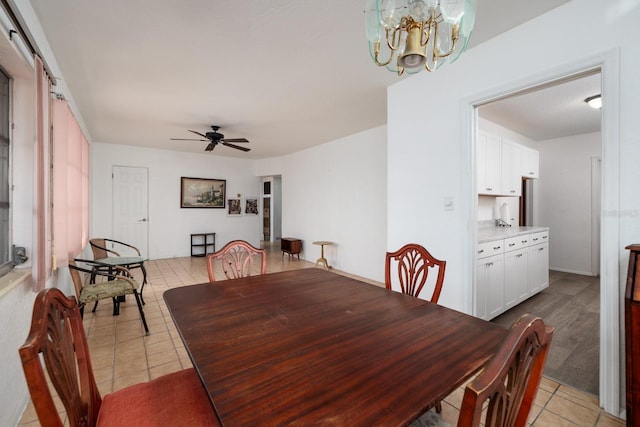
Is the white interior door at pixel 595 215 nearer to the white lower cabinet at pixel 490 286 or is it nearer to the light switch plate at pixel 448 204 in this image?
the white lower cabinet at pixel 490 286

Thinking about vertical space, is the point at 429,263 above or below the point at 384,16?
below

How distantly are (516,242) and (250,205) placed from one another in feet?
20.8

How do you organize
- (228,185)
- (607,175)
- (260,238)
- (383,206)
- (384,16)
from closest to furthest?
(384,16) < (607,175) < (383,206) < (228,185) < (260,238)

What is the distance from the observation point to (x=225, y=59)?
8.60 ft

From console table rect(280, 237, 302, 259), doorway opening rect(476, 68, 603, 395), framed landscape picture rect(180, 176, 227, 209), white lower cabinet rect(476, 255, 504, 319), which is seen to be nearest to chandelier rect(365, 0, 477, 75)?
white lower cabinet rect(476, 255, 504, 319)

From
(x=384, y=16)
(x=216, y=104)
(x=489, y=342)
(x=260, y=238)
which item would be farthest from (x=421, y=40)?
(x=260, y=238)

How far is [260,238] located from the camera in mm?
8328

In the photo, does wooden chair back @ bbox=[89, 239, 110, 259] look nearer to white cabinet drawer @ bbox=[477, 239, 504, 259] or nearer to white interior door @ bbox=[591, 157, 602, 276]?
white cabinet drawer @ bbox=[477, 239, 504, 259]

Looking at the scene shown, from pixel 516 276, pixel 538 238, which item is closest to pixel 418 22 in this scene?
pixel 516 276

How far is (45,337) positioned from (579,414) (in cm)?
268

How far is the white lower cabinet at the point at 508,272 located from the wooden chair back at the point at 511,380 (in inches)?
80.2

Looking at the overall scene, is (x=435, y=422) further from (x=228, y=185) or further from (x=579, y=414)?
(x=228, y=185)

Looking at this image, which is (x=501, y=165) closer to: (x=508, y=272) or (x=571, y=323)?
(x=508, y=272)

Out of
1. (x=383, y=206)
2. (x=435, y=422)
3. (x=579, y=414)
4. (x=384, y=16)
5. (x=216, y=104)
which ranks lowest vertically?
(x=579, y=414)
